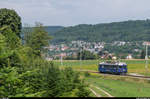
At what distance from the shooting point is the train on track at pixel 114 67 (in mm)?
69125

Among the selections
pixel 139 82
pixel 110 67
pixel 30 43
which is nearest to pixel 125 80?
pixel 139 82

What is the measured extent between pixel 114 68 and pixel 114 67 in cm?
25

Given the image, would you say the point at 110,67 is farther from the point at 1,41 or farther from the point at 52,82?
the point at 1,41

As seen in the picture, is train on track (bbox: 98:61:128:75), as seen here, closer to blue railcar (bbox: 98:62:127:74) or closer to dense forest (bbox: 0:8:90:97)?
blue railcar (bbox: 98:62:127:74)

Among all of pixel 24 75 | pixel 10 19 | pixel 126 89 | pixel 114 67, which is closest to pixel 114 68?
pixel 114 67

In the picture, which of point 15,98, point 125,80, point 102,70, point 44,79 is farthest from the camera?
point 102,70

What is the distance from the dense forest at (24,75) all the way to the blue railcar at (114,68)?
28.8 metres

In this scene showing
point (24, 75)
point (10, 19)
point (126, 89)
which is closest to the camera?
point (24, 75)

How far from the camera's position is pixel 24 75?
10969mm

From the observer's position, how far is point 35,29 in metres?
70.3

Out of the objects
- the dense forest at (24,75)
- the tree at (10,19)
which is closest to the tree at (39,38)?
the dense forest at (24,75)

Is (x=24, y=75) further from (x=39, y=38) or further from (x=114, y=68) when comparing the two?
(x=114, y=68)

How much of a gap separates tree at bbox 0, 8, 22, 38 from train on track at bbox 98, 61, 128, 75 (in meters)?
28.9

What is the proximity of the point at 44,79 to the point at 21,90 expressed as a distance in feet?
41.3
